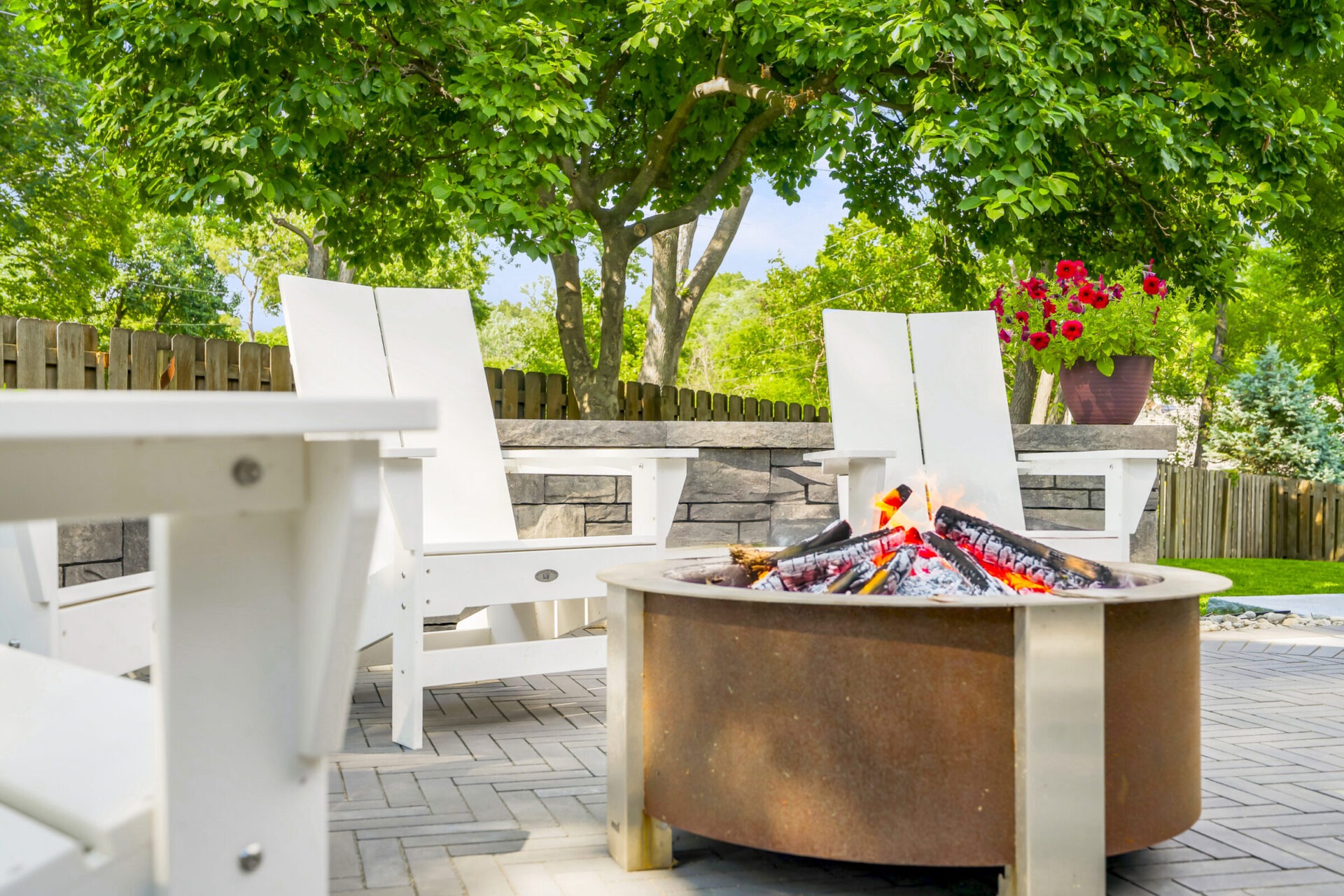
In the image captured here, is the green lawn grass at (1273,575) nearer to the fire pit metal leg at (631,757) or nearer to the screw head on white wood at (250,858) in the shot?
the fire pit metal leg at (631,757)

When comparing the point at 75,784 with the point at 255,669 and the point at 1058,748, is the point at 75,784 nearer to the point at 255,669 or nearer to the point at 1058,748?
the point at 255,669

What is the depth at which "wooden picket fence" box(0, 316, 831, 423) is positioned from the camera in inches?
137

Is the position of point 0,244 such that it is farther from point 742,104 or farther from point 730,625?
point 730,625

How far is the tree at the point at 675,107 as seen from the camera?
4.66 meters

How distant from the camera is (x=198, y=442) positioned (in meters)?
0.55

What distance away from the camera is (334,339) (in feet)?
10.6

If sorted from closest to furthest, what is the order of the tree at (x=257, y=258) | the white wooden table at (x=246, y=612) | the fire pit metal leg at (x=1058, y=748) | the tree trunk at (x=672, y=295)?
the white wooden table at (x=246, y=612)
the fire pit metal leg at (x=1058, y=748)
the tree trunk at (x=672, y=295)
the tree at (x=257, y=258)

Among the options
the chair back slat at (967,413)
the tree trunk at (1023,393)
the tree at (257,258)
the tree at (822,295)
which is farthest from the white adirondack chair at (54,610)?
the tree at (257,258)

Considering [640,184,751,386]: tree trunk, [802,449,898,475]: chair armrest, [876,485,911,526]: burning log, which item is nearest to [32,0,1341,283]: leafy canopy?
[802,449,898,475]: chair armrest

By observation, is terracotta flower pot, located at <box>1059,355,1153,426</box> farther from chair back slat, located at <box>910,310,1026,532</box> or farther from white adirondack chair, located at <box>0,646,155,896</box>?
white adirondack chair, located at <box>0,646,155,896</box>

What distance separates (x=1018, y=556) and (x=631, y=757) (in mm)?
841

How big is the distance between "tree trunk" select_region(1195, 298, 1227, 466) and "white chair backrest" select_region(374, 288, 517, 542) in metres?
15.6

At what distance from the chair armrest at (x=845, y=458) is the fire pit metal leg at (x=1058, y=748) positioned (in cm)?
141

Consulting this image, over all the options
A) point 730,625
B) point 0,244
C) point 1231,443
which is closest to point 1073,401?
point 730,625
